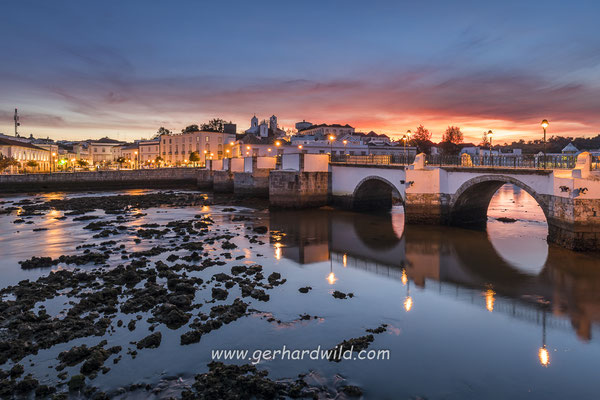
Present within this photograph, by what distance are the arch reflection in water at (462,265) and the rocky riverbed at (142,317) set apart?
10.8ft

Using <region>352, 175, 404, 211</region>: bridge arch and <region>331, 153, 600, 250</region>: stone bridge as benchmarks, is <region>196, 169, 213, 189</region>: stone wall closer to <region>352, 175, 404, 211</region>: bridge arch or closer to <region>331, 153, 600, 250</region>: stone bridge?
<region>331, 153, 600, 250</region>: stone bridge

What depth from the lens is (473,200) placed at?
24.3 meters

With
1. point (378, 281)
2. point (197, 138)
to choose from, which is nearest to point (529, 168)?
point (378, 281)

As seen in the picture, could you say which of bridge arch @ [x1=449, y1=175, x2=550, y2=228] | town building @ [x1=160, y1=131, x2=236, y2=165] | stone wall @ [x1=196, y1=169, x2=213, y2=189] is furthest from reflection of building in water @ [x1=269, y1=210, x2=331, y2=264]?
town building @ [x1=160, y1=131, x2=236, y2=165]

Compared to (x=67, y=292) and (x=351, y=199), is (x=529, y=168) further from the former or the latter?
(x=67, y=292)

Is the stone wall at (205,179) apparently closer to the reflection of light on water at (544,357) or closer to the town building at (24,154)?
the town building at (24,154)

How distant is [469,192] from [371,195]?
33.6ft

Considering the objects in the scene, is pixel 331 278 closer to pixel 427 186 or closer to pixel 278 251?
pixel 278 251

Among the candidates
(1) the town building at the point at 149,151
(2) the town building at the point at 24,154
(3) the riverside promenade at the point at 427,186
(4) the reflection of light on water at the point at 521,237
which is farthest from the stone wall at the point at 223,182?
(1) the town building at the point at 149,151

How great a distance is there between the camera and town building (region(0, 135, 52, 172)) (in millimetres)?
61325

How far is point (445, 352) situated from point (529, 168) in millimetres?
13698

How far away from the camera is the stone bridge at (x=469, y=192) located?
15.7 m

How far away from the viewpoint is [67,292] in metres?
12.1

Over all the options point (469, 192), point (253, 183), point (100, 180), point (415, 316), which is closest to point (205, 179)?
point (100, 180)
